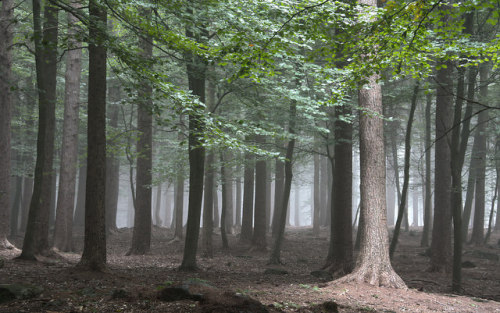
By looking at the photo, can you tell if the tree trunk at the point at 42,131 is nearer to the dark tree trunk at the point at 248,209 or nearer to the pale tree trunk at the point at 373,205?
the pale tree trunk at the point at 373,205

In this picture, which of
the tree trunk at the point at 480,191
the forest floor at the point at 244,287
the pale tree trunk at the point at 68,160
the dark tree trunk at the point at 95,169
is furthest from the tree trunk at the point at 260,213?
the tree trunk at the point at 480,191

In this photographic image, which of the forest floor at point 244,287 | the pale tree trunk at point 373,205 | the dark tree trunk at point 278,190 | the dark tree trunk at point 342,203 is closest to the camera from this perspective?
the forest floor at point 244,287

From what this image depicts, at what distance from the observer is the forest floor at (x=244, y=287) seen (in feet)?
18.5

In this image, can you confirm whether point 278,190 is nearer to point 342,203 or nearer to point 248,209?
point 248,209

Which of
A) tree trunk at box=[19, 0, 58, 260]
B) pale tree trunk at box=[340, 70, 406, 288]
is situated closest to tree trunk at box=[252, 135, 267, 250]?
pale tree trunk at box=[340, 70, 406, 288]

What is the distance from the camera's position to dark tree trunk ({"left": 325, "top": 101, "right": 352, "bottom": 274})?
37.6ft

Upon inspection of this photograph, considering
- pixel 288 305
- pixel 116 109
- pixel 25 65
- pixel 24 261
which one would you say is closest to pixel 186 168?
pixel 116 109

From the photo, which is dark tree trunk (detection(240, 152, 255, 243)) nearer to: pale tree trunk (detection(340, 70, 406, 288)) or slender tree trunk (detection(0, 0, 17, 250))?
pale tree trunk (detection(340, 70, 406, 288))

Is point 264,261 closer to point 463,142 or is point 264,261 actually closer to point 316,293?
point 316,293

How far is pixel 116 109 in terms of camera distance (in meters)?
22.9

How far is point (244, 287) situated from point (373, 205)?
350 cm

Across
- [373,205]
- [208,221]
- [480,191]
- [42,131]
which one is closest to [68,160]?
[42,131]

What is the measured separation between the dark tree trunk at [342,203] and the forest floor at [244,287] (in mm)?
1209

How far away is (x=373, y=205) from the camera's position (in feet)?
30.6
